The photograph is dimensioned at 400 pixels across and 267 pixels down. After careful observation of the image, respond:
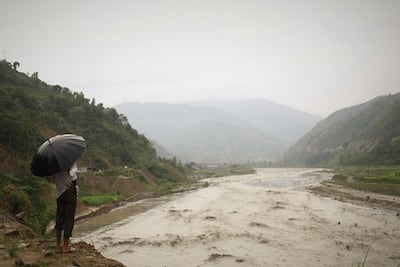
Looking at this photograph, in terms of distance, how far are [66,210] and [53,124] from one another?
50896mm

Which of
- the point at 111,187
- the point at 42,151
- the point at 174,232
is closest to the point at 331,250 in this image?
the point at 174,232

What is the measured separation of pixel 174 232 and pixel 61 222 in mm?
15693

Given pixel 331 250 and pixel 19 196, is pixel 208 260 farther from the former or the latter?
pixel 19 196

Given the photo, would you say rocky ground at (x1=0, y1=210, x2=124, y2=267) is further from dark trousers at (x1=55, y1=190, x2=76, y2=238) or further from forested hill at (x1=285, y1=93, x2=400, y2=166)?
forested hill at (x1=285, y1=93, x2=400, y2=166)

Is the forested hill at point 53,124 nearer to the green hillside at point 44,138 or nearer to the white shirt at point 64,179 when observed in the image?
the green hillside at point 44,138

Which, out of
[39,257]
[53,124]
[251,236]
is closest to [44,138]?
[53,124]

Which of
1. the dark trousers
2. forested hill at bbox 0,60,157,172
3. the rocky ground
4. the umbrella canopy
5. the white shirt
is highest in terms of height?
forested hill at bbox 0,60,157,172

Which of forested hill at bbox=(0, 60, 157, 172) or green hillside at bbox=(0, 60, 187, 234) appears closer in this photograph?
green hillside at bbox=(0, 60, 187, 234)

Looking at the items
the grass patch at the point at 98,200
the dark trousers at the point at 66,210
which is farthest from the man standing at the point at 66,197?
the grass patch at the point at 98,200

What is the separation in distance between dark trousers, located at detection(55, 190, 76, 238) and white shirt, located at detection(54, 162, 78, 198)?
0.11 metres

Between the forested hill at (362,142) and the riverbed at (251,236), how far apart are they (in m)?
67.4

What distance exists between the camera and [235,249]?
1819cm

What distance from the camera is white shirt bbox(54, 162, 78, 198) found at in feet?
27.2

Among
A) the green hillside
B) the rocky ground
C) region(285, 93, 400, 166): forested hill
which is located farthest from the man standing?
region(285, 93, 400, 166): forested hill
